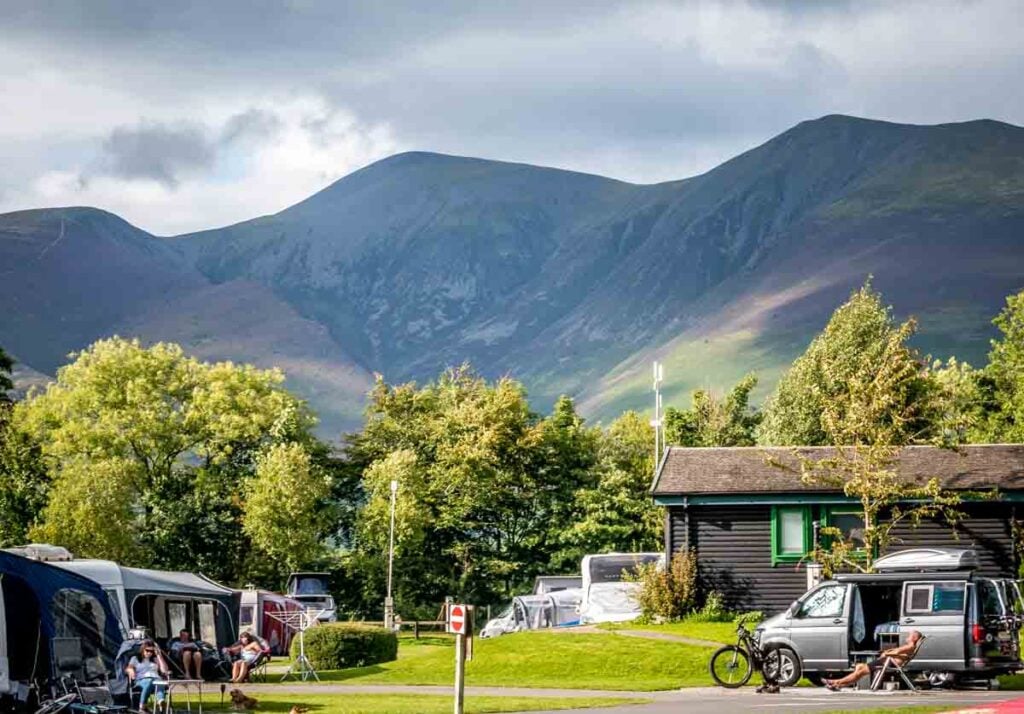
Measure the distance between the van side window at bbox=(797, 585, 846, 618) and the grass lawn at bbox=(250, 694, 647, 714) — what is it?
14.5ft

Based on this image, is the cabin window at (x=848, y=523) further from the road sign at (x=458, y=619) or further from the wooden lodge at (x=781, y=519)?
the road sign at (x=458, y=619)

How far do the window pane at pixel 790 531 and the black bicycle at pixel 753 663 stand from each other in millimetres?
14601

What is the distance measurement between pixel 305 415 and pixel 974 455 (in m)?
37.9

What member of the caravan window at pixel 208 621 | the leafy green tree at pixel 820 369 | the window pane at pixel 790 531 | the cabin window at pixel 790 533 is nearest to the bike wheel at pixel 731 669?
the caravan window at pixel 208 621

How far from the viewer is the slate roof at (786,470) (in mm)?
47062

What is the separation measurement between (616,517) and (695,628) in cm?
3081

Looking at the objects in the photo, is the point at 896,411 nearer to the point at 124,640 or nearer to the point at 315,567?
the point at 124,640

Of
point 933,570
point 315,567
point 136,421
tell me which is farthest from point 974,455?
point 136,421

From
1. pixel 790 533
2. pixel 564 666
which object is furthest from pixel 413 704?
pixel 790 533

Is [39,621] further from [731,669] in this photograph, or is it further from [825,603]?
[825,603]

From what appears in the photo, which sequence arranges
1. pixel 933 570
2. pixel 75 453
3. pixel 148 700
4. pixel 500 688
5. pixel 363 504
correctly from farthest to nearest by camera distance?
pixel 363 504, pixel 75 453, pixel 500 688, pixel 933 570, pixel 148 700

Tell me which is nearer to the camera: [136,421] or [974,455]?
[974,455]

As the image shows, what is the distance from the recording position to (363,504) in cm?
7912

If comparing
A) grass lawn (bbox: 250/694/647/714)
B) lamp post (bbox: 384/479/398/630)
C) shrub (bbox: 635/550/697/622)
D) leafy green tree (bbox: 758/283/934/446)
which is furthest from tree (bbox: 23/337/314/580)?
grass lawn (bbox: 250/694/647/714)
